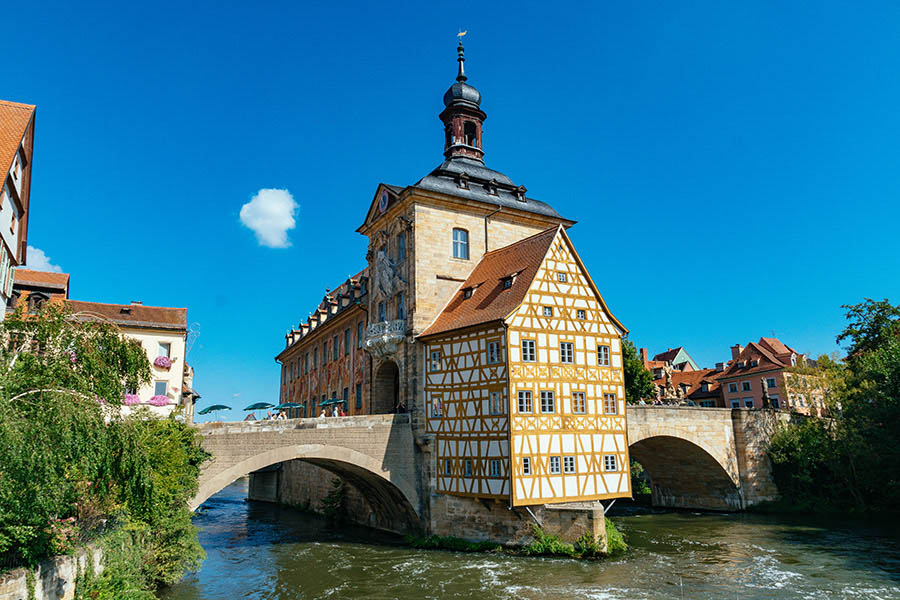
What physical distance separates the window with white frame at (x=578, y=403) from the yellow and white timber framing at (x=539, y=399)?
1.4 inches

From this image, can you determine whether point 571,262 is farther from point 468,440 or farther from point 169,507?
point 169,507

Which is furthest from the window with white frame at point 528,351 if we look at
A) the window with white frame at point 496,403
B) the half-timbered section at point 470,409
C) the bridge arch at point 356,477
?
the bridge arch at point 356,477

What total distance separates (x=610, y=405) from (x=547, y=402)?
3.04 meters

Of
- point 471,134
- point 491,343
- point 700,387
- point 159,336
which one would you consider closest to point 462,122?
point 471,134

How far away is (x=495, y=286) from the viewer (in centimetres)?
2442

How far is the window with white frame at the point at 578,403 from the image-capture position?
2269 cm

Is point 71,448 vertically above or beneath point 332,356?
beneath

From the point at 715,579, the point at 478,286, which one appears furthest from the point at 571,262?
the point at 715,579

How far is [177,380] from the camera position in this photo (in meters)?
28.2

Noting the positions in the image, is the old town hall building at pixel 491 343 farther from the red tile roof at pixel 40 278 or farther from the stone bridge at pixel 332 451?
the red tile roof at pixel 40 278

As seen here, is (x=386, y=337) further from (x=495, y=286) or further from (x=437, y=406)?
(x=495, y=286)

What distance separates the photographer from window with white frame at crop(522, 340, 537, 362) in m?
22.1

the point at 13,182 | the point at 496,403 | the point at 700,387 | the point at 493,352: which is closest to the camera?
the point at 13,182

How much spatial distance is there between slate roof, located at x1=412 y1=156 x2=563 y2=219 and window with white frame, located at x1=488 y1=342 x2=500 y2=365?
7624 millimetres
